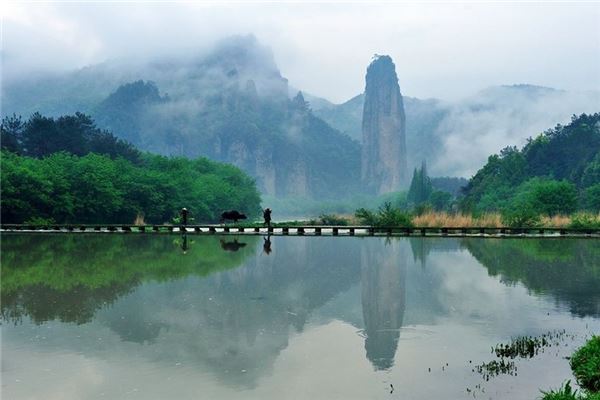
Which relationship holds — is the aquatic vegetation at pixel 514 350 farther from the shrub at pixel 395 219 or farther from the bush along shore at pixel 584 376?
the shrub at pixel 395 219

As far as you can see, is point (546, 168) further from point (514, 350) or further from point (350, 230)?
point (514, 350)

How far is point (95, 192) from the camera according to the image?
54938 millimetres

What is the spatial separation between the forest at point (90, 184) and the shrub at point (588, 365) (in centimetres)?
4309

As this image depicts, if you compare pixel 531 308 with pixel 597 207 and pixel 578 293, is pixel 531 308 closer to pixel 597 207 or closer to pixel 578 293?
pixel 578 293

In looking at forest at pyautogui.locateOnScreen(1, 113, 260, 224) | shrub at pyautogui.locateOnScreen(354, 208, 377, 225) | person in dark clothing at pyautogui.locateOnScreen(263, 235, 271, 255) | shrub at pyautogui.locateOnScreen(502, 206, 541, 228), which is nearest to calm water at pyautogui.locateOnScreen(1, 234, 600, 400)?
person in dark clothing at pyautogui.locateOnScreen(263, 235, 271, 255)

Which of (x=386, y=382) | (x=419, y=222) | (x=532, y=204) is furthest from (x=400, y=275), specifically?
(x=532, y=204)

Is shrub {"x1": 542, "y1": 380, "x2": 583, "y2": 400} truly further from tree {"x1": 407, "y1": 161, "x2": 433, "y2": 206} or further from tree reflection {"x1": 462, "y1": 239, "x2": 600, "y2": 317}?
tree {"x1": 407, "y1": 161, "x2": 433, "y2": 206}

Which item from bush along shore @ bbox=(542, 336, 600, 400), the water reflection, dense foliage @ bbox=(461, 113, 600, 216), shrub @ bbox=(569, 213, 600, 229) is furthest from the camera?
dense foliage @ bbox=(461, 113, 600, 216)

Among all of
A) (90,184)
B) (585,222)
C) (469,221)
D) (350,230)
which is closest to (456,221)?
(469,221)

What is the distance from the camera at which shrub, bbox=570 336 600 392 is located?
32.1ft

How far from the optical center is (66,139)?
7869cm

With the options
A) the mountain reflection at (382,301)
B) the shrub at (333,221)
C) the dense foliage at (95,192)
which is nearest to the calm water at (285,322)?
the mountain reflection at (382,301)

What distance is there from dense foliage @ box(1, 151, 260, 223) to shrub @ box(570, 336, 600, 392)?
4331 cm

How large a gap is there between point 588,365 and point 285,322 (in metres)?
6.23
